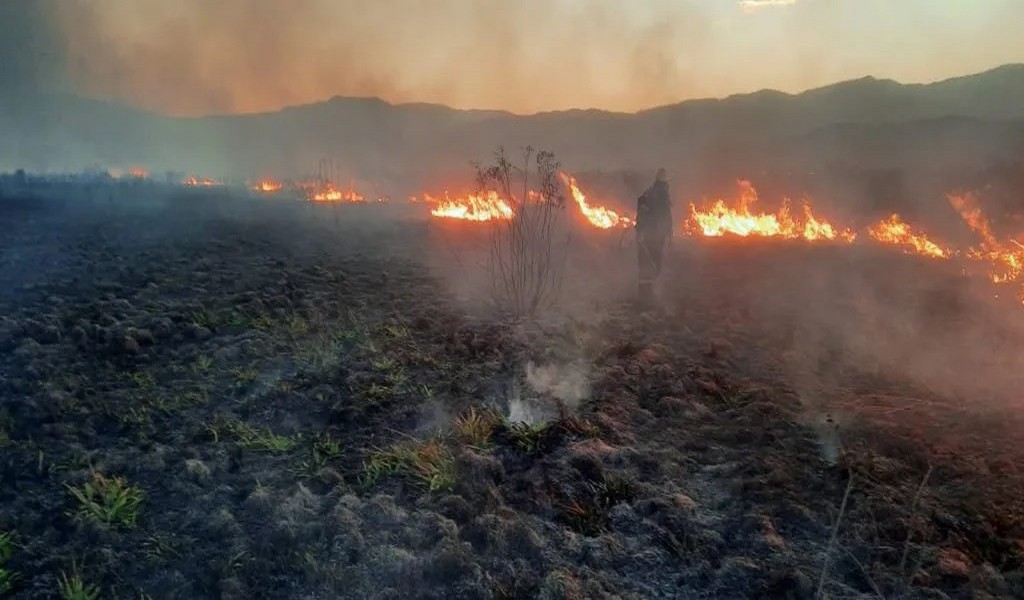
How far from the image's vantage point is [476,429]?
610 cm

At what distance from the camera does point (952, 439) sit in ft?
20.4

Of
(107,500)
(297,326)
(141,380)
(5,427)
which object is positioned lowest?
(107,500)

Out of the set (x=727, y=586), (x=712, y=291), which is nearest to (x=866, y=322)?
(x=712, y=291)

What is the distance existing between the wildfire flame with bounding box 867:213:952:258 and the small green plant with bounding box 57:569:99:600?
16.4m

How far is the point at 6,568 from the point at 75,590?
2.27 feet

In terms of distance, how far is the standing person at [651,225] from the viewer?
12008 millimetres

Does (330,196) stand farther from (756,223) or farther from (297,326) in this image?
(297,326)

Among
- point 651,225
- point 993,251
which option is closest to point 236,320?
point 651,225

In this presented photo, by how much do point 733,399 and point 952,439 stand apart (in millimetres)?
2073

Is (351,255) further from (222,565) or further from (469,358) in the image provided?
(222,565)

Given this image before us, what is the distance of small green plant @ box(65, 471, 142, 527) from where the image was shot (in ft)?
15.5

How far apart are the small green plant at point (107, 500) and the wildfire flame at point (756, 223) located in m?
17.5

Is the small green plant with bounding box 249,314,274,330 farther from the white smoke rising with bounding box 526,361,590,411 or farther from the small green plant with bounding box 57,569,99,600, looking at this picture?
the small green plant with bounding box 57,569,99,600

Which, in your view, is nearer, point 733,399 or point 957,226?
point 733,399
